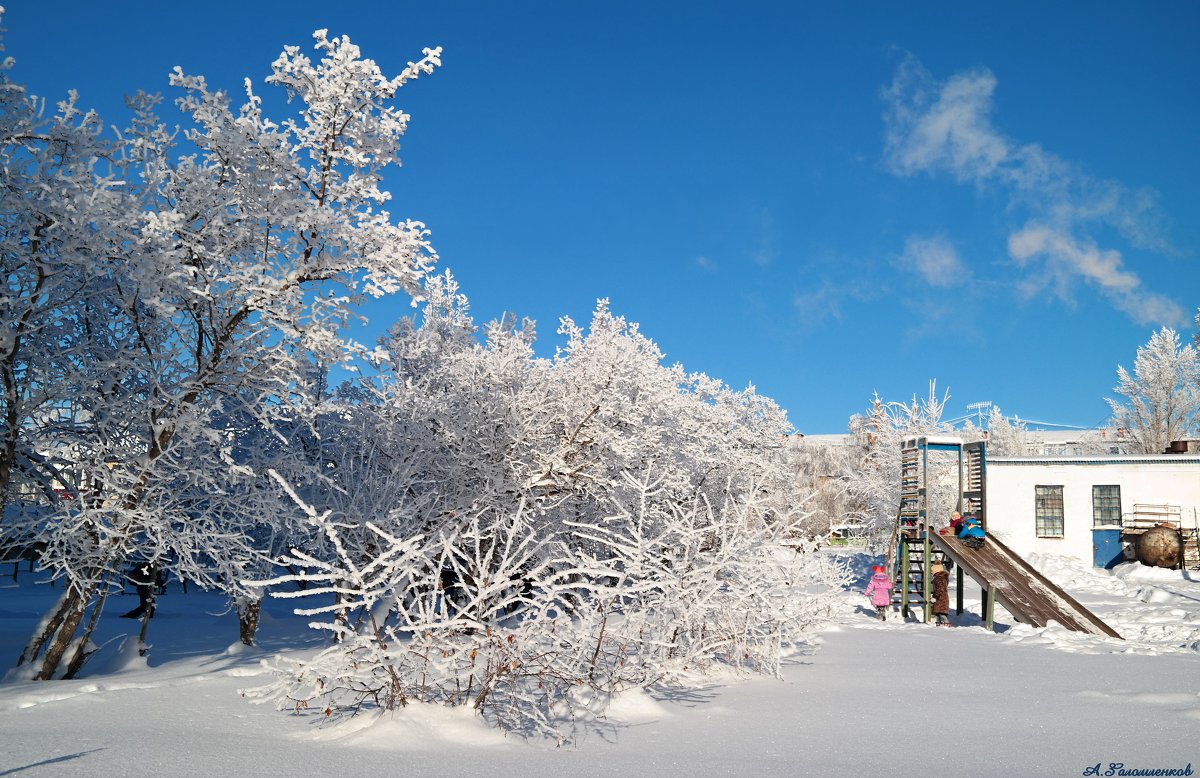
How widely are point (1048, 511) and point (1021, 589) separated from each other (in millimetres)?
19077

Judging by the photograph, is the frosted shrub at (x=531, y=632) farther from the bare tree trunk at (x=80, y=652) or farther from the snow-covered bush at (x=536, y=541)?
the bare tree trunk at (x=80, y=652)

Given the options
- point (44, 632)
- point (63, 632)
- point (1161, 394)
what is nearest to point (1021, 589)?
point (63, 632)

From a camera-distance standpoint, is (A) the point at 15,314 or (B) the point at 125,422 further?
(B) the point at 125,422

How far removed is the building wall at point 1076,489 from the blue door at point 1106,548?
196mm

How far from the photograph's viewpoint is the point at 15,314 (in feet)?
25.8

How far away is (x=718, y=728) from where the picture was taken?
532cm

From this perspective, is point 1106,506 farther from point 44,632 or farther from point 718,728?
point 44,632

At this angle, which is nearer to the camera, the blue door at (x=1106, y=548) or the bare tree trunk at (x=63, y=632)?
the bare tree trunk at (x=63, y=632)

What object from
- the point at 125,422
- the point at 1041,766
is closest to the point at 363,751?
the point at 1041,766

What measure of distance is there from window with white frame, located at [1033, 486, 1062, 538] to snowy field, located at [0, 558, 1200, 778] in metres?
24.3

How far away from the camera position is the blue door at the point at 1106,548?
29.6 metres

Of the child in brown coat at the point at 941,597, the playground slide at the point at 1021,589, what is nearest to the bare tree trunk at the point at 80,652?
the playground slide at the point at 1021,589

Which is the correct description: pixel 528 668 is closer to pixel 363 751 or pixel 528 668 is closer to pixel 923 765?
pixel 363 751

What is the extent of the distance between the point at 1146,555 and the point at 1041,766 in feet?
92.9
